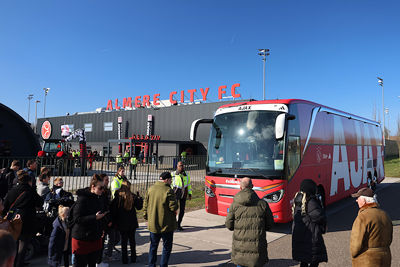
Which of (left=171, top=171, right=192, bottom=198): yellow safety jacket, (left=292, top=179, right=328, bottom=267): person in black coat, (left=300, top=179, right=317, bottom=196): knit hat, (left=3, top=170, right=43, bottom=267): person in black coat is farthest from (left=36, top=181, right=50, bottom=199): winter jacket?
(left=300, top=179, right=317, bottom=196): knit hat

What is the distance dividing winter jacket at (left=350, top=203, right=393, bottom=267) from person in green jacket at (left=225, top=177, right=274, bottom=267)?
44.8 inches

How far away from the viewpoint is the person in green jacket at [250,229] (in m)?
4.03

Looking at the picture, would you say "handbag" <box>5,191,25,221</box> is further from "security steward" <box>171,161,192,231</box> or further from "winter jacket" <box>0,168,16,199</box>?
"security steward" <box>171,161,192,231</box>

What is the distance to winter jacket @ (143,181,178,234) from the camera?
4.92m

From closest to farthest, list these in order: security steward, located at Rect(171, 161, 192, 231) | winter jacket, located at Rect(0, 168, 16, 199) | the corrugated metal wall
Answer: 1. winter jacket, located at Rect(0, 168, 16, 199)
2. security steward, located at Rect(171, 161, 192, 231)
3. the corrugated metal wall

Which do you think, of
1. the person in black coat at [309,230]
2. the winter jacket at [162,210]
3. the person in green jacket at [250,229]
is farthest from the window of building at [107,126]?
→ the person in black coat at [309,230]

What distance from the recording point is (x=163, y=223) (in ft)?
16.1

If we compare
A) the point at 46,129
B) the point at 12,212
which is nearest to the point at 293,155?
the point at 12,212

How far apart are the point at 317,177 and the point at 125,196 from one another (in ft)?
20.6

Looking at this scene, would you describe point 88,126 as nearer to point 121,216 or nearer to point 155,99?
point 155,99

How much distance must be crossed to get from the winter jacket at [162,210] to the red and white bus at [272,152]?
9.40 ft

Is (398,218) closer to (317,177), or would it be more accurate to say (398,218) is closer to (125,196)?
(317,177)

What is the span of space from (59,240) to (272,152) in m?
5.21

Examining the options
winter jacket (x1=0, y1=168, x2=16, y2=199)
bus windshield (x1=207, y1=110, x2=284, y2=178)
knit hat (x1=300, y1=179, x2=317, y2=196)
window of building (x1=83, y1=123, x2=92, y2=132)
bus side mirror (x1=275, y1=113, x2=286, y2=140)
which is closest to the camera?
knit hat (x1=300, y1=179, x2=317, y2=196)
